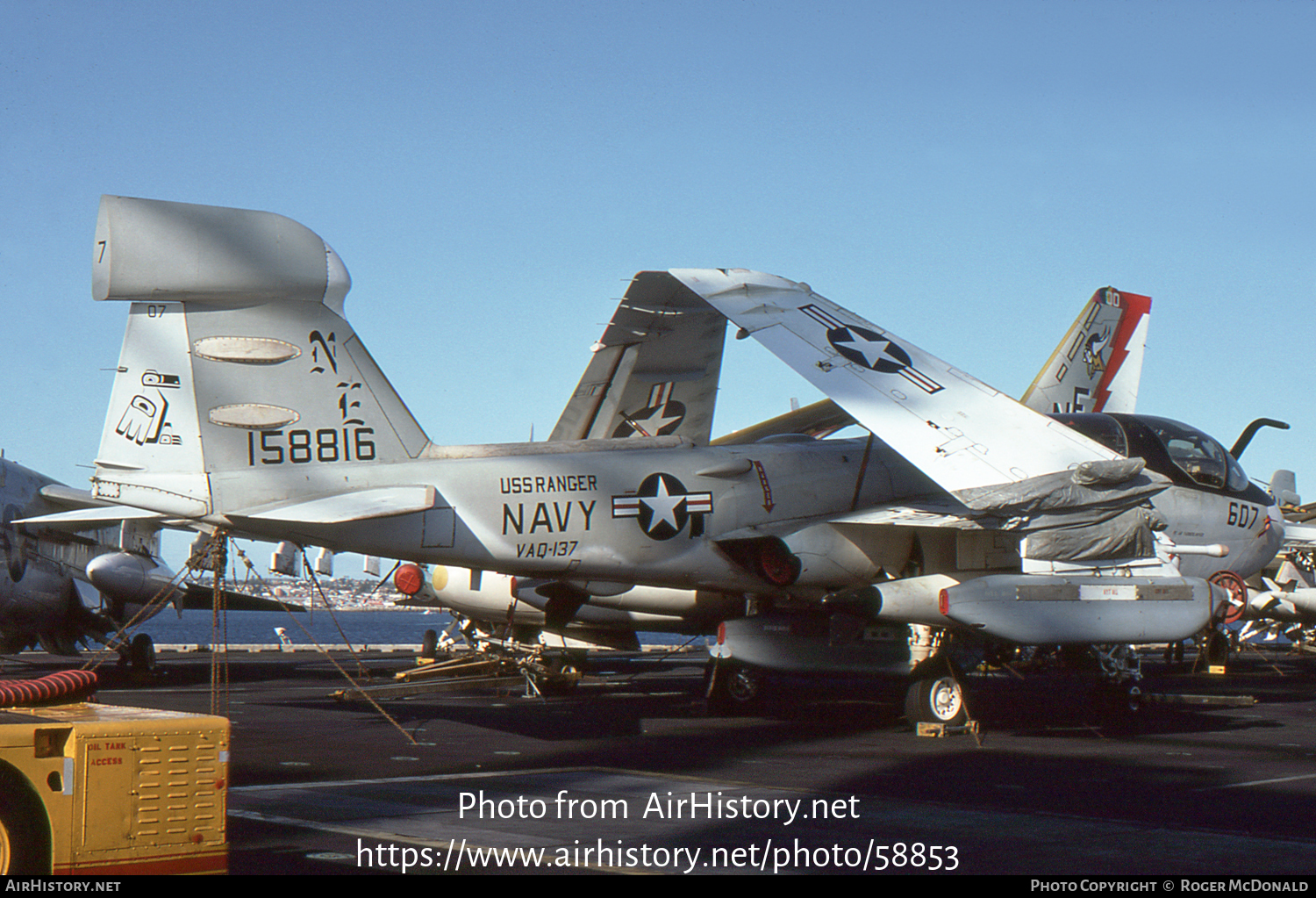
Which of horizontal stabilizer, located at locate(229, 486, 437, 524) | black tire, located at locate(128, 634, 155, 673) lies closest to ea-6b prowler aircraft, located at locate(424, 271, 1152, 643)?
horizontal stabilizer, located at locate(229, 486, 437, 524)

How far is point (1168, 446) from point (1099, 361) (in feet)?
39.4

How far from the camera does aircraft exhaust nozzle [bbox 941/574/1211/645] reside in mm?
13102

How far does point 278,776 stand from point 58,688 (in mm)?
4325

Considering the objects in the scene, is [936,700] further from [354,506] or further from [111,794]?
[111,794]

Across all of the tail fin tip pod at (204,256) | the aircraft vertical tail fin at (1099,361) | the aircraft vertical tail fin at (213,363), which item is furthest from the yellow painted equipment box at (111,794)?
the aircraft vertical tail fin at (1099,361)

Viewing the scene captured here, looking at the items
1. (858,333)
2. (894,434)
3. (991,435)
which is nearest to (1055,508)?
(991,435)

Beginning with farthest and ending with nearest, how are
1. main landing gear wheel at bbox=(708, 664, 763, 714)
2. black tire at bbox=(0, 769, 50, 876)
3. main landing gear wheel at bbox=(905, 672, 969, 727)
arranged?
main landing gear wheel at bbox=(708, 664, 763, 714) < main landing gear wheel at bbox=(905, 672, 969, 727) < black tire at bbox=(0, 769, 50, 876)

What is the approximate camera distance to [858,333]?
14328mm

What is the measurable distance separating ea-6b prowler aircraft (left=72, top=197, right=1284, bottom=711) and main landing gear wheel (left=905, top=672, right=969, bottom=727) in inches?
39.9

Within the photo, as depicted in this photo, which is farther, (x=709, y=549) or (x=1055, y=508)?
(x=709, y=549)

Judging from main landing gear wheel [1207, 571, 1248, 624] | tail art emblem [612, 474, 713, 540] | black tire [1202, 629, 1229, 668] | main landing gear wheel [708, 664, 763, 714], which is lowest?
black tire [1202, 629, 1229, 668]

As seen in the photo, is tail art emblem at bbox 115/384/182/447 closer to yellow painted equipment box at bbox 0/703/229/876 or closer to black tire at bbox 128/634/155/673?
yellow painted equipment box at bbox 0/703/229/876
